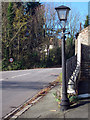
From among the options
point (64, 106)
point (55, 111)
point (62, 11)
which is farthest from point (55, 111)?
point (62, 11)

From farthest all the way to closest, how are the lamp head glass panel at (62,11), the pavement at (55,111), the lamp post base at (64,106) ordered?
the lamp head glass panel at (62,11), the lamp post base at (64,106), the pavement at (55,111)

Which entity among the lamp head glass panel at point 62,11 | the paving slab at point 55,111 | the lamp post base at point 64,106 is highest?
the lamp head glass panel at point 62,11

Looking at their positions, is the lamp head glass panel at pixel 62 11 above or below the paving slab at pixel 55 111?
above

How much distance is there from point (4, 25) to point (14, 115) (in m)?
30.6

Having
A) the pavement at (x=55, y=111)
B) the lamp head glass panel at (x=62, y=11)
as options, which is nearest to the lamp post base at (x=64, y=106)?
the pavement at (x=55, y=111)

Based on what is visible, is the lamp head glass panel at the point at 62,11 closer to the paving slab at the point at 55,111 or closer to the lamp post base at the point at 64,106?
the lamp post base at the point at 64,106

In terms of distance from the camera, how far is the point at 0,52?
117ft

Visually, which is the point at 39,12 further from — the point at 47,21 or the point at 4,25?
the point at 4,25

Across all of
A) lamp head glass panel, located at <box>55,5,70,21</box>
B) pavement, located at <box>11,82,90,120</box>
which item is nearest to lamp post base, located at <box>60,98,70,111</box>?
pavement, located at <box>11,82,90,120</box>

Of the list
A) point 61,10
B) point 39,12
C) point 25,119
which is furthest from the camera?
point 39,12

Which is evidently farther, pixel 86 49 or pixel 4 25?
pixel 4 25

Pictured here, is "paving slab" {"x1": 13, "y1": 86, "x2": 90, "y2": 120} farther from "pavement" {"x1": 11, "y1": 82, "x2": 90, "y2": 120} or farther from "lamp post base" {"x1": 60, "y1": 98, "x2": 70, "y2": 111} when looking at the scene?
"lamp post base" {"x1": 60, "y1": 98, "x2": 70, "y2": 111}

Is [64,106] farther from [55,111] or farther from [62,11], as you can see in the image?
[62,11]

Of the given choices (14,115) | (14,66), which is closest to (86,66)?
(14,115)
